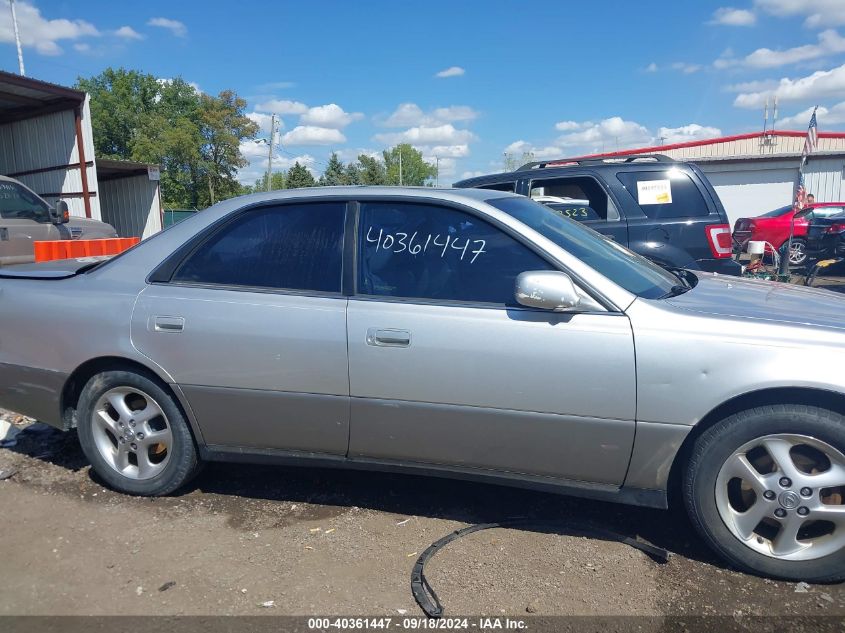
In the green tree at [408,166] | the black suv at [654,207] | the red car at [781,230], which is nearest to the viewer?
the black suv at [654,207]

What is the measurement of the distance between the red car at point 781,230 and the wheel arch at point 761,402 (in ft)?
46.6

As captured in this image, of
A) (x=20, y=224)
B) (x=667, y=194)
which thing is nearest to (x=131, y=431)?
(x=667, y=194)

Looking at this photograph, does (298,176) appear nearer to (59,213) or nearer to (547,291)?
(59,213)

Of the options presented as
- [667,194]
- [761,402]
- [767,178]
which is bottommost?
[761,402]

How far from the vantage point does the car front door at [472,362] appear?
2832mm

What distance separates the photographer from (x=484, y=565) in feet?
9.55

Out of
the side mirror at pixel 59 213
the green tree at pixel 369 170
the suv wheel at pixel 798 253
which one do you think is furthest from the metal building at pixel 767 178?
the green tree at pixel 369 170

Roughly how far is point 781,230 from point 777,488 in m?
15.9

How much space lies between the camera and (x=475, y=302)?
119 inches

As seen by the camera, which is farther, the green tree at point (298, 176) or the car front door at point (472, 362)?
the green tree at point (298, 176)

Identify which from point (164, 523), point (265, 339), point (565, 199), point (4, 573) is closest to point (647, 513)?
point (265, 339)

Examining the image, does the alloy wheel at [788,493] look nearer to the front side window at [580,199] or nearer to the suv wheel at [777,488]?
the suv wheel at [777,488]

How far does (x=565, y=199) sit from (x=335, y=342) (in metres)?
4.46

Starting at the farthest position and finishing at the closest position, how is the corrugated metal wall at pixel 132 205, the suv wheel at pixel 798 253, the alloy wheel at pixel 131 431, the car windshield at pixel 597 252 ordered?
the corrugated metal wall at pixel 132 205 → the suv wheel at pixel 798 253 → the alloy wheel at pixel 131 431 → the car windshield at pixel 597 252
